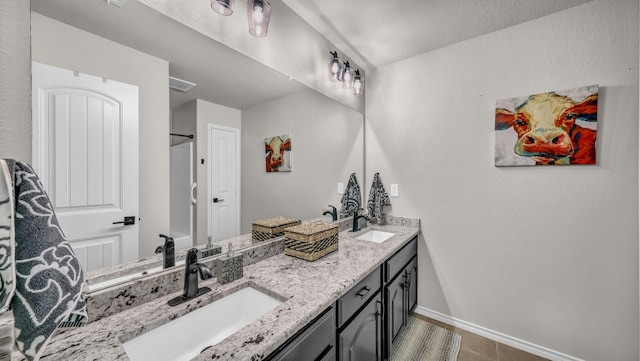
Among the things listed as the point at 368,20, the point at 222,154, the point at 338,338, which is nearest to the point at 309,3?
the point at 368,20

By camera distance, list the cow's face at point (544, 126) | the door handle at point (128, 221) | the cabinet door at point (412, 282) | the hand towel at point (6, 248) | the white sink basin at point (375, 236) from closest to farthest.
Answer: the hand towel at point (6, 248)
the door handle at point (128, 221)
the cow's face at point (544, 126)
the cabinet door at point (412, 282)
the white sink basin at point (375, 236)

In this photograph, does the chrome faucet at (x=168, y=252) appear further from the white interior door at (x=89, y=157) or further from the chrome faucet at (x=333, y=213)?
the chrome faucet at (x=333, y=213)

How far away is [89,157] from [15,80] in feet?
0.77

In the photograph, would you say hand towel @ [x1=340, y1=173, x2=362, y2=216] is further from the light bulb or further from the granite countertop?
the light bulb

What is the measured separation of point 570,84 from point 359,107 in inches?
58.9

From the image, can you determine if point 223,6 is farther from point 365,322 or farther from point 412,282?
point 412,282

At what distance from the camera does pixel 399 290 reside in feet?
5.72

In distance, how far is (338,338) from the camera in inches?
41.1

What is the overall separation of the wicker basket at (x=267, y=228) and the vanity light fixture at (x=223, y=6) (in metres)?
1.06

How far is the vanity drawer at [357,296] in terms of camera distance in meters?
1.08

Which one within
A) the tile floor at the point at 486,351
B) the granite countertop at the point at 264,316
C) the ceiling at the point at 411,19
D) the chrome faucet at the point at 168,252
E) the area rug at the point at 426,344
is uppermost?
the ceiling at the point at 411,19

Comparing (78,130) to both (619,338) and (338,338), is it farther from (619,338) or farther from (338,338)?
(619,338)

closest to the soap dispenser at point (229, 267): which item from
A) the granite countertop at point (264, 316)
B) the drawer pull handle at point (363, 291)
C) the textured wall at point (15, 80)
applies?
the granite countertop at point (264, 316)

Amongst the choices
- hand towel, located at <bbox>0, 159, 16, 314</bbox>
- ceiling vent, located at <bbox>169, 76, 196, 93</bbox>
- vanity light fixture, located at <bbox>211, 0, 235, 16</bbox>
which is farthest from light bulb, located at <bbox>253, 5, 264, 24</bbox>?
hand towel, located at <bbox>0, 159, 16, 314</bbox>
